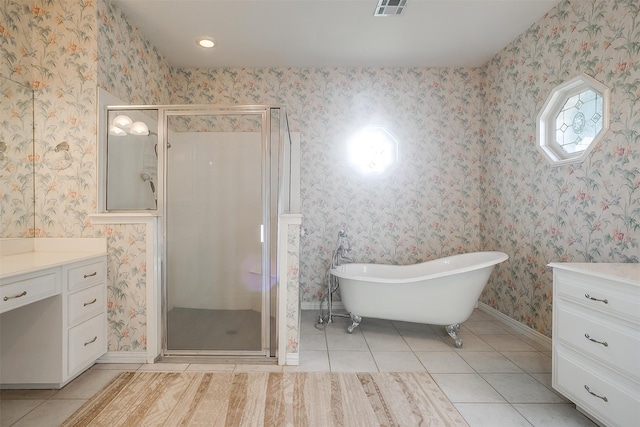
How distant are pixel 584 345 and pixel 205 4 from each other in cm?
323

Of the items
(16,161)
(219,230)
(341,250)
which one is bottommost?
(341,250)

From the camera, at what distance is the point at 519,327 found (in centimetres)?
267

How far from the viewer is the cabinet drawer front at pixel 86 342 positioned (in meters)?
1.79

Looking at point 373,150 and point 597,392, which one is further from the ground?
point 373,150

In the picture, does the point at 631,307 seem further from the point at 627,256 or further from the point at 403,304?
the point at 403,304

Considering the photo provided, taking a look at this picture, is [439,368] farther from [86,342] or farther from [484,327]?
[86,342]

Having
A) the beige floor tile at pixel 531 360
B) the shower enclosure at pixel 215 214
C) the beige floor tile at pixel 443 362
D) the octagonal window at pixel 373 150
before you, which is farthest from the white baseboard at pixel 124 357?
the beige floor tile at pixel 531 360

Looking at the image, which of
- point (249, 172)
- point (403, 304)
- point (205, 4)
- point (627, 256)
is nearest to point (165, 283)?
point (249, 172)

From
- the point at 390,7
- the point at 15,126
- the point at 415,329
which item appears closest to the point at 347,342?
the point at 415,329

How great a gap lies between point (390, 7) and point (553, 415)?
2.81m

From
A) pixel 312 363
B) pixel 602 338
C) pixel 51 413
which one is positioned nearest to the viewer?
pixel 602 338

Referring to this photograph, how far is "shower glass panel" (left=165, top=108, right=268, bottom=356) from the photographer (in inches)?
84.3

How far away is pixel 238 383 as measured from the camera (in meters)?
1.86

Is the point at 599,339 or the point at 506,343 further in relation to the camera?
the point at 506,343
